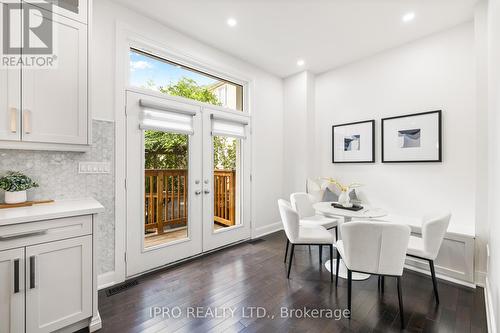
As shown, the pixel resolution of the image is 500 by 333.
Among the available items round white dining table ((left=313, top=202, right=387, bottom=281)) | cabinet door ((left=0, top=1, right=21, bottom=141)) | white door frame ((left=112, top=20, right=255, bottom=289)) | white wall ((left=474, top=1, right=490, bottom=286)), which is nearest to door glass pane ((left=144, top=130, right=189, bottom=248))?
white door frame ((left=112, top=20, right=255, bottom=289))

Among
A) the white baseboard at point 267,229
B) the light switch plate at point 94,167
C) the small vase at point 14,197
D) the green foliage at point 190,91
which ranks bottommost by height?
the white baseboard at point 267,229

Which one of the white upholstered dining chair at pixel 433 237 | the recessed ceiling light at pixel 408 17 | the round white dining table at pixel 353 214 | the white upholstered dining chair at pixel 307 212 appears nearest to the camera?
the white upholstered dining chair at pixel 433 237

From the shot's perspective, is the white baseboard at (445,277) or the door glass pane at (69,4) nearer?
the door glass pane at (69,4)

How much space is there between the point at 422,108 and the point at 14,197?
4.51m

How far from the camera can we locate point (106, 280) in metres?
2.32

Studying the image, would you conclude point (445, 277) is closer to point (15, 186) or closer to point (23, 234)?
point (23, 234)

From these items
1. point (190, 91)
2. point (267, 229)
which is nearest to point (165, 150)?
point (190, 91)

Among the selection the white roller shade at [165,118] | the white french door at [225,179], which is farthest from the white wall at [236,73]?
the white roller shade at [165,118]

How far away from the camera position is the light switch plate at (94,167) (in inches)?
87.2

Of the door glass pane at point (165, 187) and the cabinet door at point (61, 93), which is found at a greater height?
the cabinet door at point (61, 93)

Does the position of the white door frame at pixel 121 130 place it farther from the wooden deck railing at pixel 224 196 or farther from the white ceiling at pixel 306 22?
the wooden deck railing at pixel 224 196

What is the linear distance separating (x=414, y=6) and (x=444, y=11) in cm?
40

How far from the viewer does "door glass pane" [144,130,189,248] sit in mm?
2717

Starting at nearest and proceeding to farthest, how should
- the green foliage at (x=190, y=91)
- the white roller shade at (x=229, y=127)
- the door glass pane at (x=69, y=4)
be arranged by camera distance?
the door glass pane at (x=69, y=4), the green foliage at (x=190, y=91), the white roller shade at (x=229, y=127)
